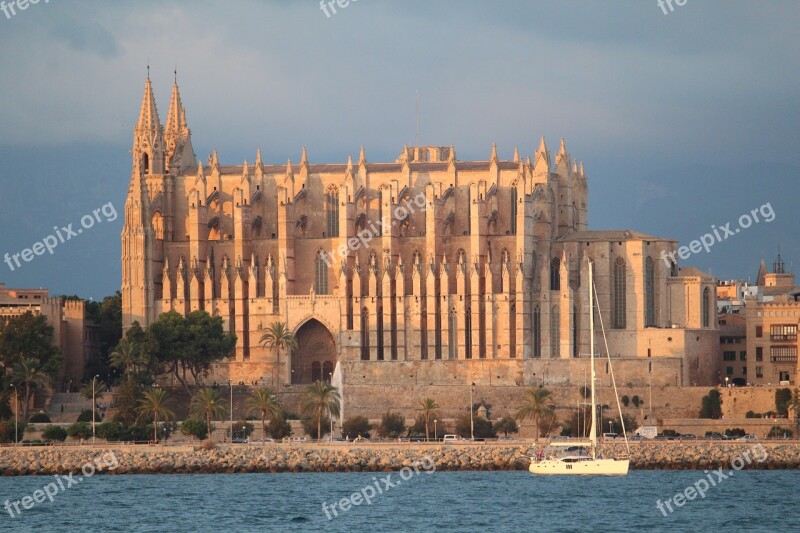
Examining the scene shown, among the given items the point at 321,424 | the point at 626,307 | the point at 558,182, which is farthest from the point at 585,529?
the point at 558,182

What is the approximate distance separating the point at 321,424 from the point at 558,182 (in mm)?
26267

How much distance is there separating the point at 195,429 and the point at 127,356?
1271 cm

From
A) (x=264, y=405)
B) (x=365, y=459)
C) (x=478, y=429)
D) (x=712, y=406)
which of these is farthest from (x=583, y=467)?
(x=712, y=406)

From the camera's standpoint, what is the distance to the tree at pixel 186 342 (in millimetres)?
121625

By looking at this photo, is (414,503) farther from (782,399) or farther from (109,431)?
(782,399)

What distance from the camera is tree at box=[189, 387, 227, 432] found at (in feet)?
365

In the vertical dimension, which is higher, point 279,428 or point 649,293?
point 649,293

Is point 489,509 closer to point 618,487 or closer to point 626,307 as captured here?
point 618,487

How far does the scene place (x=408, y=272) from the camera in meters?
130

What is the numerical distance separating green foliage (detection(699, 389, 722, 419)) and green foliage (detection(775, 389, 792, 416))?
3.03 m

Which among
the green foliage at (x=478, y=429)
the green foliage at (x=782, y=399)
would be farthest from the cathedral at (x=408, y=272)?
the green foliage at (x=478, y=429)

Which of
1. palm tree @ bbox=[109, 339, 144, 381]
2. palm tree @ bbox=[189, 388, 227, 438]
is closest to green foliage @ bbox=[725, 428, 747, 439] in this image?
palm tree @ bbox=[189, 388, 227, 438]

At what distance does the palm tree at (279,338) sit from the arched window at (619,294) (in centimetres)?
1836

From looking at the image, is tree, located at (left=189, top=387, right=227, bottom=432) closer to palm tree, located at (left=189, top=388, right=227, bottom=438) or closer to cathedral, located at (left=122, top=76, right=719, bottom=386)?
palm tree, located at (left=189, top=388, right=227, bottom=438)
